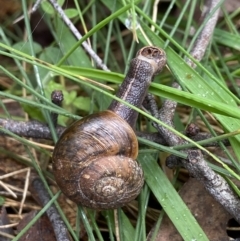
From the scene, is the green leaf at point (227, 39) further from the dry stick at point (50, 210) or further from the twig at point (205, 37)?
the dry stick at point (50, 210)

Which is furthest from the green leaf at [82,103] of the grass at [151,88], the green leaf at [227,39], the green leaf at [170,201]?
the green leaf at [227,39]

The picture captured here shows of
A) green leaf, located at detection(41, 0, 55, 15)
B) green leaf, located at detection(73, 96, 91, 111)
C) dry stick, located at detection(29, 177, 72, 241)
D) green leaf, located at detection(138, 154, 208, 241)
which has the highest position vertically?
green leaf, located at detection(41, 0, 55, 15)

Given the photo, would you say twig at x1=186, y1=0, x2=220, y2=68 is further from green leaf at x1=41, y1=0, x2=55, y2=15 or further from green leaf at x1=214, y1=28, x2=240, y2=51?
green leaf at x1=41, y1=0, x2=55, y2=15

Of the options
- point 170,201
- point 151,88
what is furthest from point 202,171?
point 151,88

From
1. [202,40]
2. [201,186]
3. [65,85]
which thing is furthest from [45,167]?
[202,40]

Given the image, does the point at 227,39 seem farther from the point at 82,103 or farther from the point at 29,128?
the point at 29,128

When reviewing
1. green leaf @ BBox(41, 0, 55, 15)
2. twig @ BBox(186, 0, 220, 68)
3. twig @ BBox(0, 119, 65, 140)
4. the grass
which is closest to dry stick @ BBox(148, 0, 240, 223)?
the grass
